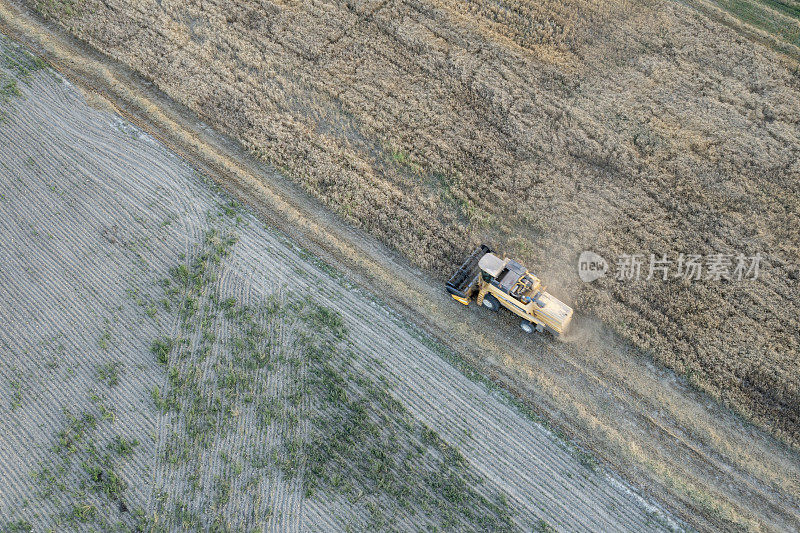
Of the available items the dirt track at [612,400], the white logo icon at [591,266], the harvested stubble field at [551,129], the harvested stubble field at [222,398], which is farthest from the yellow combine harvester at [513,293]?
the harvested stubble field at [222,398]

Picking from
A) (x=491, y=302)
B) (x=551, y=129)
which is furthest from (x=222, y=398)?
(x=551, y=129)

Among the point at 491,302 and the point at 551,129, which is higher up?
the point at 551,129

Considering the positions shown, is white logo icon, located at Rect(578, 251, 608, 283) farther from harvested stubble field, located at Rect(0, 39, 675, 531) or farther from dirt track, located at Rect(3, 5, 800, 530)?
harvested stubble field, located at Rect(0, 39, 675, 531)

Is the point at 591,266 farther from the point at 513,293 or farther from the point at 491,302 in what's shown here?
the point at 491,302

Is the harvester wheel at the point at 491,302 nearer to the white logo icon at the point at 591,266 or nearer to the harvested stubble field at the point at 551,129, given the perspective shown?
the harvested stubble field at the point at 551,129

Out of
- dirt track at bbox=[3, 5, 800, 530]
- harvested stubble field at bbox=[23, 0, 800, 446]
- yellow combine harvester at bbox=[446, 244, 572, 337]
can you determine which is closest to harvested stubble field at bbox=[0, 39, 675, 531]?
dirt track at bbox=[3, 5, 800, 530]
